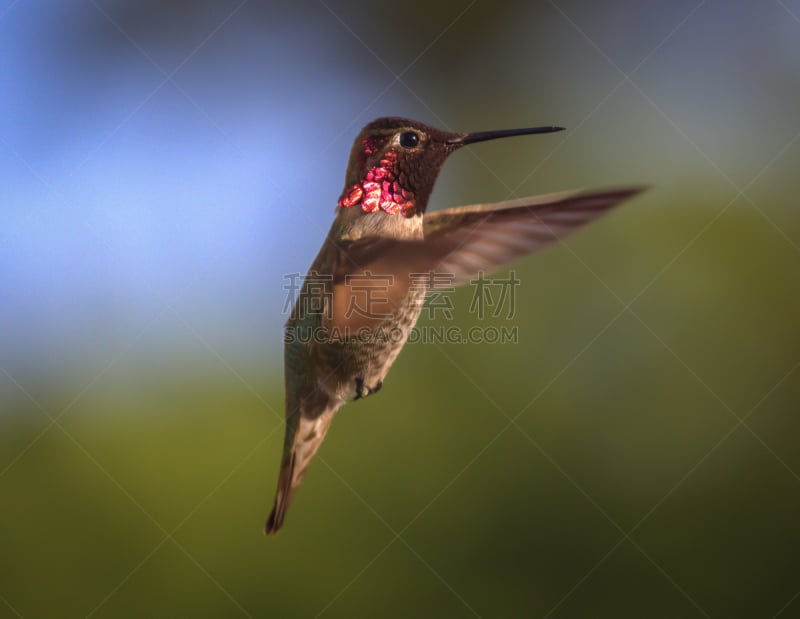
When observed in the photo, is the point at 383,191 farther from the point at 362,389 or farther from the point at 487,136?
the point at 362,389

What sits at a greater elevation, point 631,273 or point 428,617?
point 631,273

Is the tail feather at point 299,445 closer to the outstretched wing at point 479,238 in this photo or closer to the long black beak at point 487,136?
the outstretched wing at point 479,238

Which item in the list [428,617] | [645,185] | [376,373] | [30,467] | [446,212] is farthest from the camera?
[30,467]

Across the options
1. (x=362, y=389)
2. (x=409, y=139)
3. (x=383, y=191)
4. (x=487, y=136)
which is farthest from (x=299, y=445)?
(x=487, y=136)

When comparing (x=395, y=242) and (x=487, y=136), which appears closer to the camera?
(x=395, y=242)

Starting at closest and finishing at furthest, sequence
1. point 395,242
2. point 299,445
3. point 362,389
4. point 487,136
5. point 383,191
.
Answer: point 395,242, point 487,136, point 383,191, point 362,389, point 299,445

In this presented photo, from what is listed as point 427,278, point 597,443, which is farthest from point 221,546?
point 427,278

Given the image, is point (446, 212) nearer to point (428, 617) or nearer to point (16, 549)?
point (428, 617)
